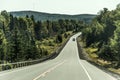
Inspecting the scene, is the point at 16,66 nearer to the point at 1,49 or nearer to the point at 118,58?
the point at 118,58

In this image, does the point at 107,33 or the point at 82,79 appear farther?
the point at 107,33

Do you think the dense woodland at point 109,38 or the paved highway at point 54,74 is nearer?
the paved highway at point 54,74

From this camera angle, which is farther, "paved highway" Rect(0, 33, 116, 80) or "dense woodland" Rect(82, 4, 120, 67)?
"dense woodland" Rect(82, 4, 120, 67)

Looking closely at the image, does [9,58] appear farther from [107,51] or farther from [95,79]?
[95,79]

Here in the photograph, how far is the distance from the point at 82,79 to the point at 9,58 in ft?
248

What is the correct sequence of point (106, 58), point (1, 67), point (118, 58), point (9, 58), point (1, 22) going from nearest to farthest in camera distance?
point (1, 67) → point (118, 58) → point (106, 58) → point (9, 58) → point (1, 22)

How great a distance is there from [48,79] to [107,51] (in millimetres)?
64883

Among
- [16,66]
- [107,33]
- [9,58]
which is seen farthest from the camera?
[107,33]

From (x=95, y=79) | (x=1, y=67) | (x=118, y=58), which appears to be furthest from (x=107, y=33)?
(x=95, y=79)

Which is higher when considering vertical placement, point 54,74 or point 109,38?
point 109,38

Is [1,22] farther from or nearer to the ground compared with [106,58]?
farther from the ground

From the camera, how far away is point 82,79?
31.5 metres

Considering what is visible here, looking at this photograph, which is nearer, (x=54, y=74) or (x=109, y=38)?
(x=54, y=74)

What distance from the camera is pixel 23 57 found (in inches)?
4178
